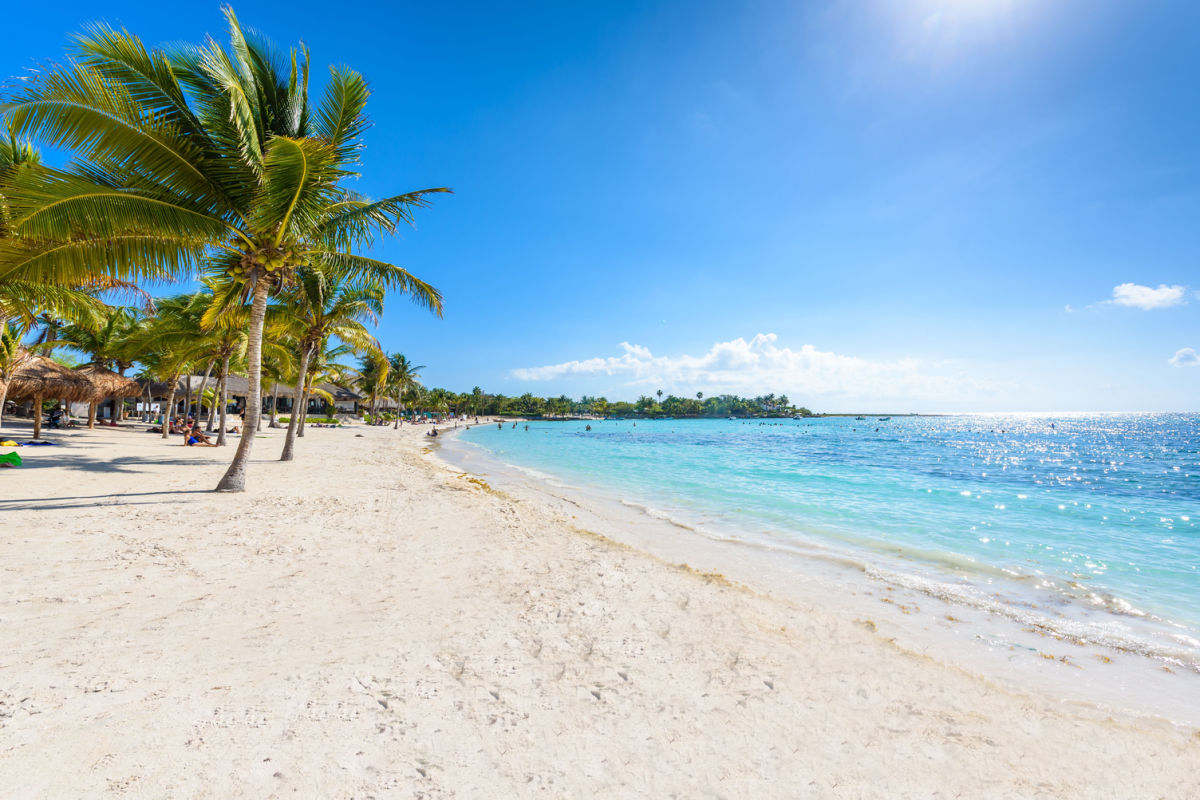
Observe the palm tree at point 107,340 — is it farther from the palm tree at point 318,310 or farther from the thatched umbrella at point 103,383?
the palm tree at point 318,310

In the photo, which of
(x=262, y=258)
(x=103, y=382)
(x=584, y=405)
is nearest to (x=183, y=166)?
(x=262, y=258)

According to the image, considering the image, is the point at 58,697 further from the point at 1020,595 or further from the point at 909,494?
the point at 909,494

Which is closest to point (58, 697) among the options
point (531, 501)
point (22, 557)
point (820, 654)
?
point (22, 557)

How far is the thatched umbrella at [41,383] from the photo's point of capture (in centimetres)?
1727

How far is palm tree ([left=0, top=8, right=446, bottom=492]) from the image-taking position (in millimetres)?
6613

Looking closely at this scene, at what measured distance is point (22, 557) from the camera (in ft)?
15.4

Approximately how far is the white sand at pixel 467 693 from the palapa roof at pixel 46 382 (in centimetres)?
1791

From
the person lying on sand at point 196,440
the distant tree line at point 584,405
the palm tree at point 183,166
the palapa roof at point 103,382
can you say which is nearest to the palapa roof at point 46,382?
the palapa roof at point 103,382

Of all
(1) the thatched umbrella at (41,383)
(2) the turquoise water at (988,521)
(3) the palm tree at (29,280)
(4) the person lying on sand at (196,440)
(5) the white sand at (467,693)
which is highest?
(3) the palm tree at (29,280)

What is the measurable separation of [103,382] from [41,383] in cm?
291

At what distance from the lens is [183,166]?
7637mm

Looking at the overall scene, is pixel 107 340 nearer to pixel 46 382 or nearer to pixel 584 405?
pixel 46 382

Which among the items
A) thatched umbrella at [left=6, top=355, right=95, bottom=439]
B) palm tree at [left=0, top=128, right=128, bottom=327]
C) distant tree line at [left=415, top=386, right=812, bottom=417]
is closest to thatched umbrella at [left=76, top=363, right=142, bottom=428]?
thatched umbrella at [left=6, top=355, right=95, bottom=439]

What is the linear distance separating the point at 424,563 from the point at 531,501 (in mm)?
5983
